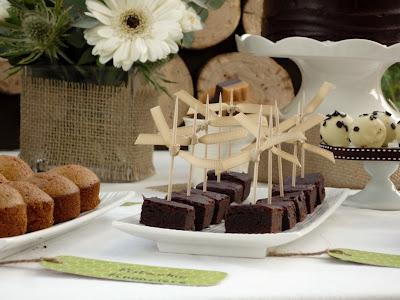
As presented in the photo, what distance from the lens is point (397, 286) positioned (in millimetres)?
904

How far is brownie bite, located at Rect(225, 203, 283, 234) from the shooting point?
3.35 feet

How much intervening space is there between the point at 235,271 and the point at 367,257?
0.18 meters

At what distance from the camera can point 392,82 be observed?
267 centimetres

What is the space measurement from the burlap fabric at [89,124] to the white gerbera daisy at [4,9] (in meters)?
0.13

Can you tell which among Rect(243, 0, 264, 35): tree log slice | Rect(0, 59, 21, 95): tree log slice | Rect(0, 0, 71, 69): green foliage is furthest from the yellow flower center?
Rect(243, 0, 264, 35): tree log slice

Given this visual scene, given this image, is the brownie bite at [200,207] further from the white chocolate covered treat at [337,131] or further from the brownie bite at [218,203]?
the white chocolate covered treat at [337,131]

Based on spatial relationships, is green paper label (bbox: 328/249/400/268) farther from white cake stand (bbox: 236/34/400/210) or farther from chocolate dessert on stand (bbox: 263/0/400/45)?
chocolate dessert on stand (bbox: 263/0/400/45)

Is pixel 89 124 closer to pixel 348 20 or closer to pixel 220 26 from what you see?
pixel 348 20

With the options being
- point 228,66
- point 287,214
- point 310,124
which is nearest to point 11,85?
point 228,66

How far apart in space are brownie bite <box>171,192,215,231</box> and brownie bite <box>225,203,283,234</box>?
0.13ft

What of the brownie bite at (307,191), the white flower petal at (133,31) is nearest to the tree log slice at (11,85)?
the white flower petal at (133,31)

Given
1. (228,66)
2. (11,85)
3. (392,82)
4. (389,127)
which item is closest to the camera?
(389,127)

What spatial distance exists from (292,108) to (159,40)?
1.20ft

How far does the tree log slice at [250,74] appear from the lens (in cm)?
237
